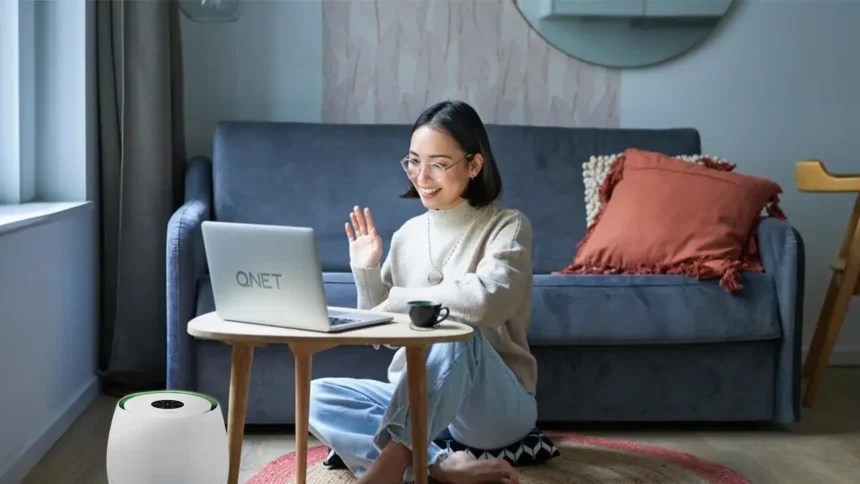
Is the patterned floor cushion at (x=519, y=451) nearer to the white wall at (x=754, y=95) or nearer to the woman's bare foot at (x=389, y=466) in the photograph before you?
the woman's bare foot at (x=389, y=466)

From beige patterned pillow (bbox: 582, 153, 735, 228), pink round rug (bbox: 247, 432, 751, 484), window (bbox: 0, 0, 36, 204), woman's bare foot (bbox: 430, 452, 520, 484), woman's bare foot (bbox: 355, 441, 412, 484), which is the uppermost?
window (bbox: 0, 0, 36, 204)

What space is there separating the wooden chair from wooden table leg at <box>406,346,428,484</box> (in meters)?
1.72

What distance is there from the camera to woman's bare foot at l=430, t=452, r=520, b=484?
2.32m

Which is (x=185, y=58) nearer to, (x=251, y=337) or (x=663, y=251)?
(x=663, y=251)

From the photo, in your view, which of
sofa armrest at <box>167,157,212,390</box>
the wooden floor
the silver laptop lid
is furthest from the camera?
sofa armrest at <box>167,157,212,390</box>

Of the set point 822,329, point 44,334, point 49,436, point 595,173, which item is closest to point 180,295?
point 44,334

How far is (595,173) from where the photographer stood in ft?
11.5

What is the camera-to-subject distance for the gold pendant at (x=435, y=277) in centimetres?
238

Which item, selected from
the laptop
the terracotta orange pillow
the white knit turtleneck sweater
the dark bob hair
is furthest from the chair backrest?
the laptop

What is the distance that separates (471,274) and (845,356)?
235 cm

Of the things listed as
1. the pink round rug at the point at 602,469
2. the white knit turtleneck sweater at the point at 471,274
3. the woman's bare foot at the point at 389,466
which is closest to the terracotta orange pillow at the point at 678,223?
the pink round rug at the point at 602,469

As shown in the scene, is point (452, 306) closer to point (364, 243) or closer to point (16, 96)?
point (364, 243)

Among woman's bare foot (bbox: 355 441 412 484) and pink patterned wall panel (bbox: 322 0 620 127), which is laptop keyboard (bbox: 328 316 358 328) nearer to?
woman's bare foot (bbox: 355 441 412 484)

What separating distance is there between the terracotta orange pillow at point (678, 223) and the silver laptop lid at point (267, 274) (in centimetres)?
142
